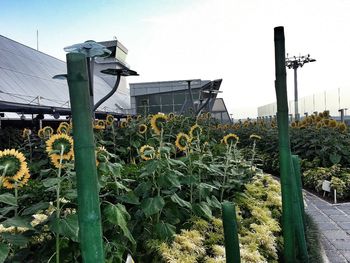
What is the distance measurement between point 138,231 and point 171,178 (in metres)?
0.38

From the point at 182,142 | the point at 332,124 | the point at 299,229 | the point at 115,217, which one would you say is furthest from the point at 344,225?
the point at 332,124

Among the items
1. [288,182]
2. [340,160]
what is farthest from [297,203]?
[340,160]

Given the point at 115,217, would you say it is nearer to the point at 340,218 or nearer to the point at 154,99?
the point at 340,218

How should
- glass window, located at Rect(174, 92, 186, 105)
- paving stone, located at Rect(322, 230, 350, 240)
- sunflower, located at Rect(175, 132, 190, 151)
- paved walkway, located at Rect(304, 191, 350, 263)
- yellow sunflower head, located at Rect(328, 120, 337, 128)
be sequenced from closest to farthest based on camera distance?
sunflower, located at Rect(175, 132, 190, 151), paved walkway, located at Rect(304, 191, 350, 263), paving stone, located at Rect(322, 230, 350, 240), yellow sunflower head, located at Rect(328, 120, 337, 128), glass window, located at Rect(174, 92, 186, 105)

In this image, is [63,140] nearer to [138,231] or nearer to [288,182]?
[138,231]

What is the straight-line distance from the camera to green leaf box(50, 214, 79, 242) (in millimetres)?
1544

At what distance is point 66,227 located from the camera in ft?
5.11

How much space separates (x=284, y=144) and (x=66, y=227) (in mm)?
1241

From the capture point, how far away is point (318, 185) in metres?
6.00

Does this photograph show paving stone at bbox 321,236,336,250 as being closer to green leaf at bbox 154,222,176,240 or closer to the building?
green leaf at bbox 154,222,176,240

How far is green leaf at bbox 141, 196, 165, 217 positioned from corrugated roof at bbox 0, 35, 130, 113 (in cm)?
1076

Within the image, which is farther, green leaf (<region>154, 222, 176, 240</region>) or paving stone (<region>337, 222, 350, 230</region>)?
paving stone (<region>337, 222, 350, 230</region>)

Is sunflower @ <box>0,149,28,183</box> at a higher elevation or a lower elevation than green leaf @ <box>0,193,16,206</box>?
higher

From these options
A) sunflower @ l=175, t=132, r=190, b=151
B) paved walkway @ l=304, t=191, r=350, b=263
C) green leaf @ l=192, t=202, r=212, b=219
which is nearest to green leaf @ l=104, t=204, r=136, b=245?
green leaf @ l=192, t=202, r=212, b=219
